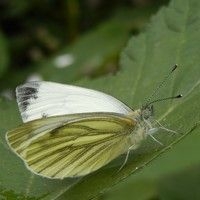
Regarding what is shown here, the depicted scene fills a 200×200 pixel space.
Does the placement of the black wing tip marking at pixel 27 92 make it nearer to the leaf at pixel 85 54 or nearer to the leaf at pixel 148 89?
the leaf at pixel 148 89

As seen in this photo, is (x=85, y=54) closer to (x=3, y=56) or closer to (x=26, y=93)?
(x=3, y=56)

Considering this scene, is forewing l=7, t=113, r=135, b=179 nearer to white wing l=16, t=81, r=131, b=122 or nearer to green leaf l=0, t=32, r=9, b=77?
white wing l=16, t=81, r=131, b=122

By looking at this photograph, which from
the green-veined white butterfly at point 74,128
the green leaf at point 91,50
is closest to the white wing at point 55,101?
the green-veined white butterfly at point 74,128

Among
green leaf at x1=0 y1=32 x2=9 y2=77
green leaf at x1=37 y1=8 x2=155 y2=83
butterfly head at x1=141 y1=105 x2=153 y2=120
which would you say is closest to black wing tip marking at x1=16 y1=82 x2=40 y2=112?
butterfly head at x1=141 y1=105 x2=153 y2=120

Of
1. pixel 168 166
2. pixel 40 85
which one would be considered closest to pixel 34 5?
pixel 168 166

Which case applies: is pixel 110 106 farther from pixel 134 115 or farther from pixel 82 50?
pixel 82 50

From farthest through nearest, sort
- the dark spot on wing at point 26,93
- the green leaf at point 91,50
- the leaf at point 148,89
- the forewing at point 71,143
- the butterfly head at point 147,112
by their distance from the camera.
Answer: the green leaf at point 91,50 → the dark spot on wing at point 26,93 → the butterfly head at point 147,112 → the forewing at point 71,143 → the leaf at point 148,89

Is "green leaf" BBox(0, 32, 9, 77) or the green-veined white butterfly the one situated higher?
"green leaf" BBox(0, 32, 9, 77)
